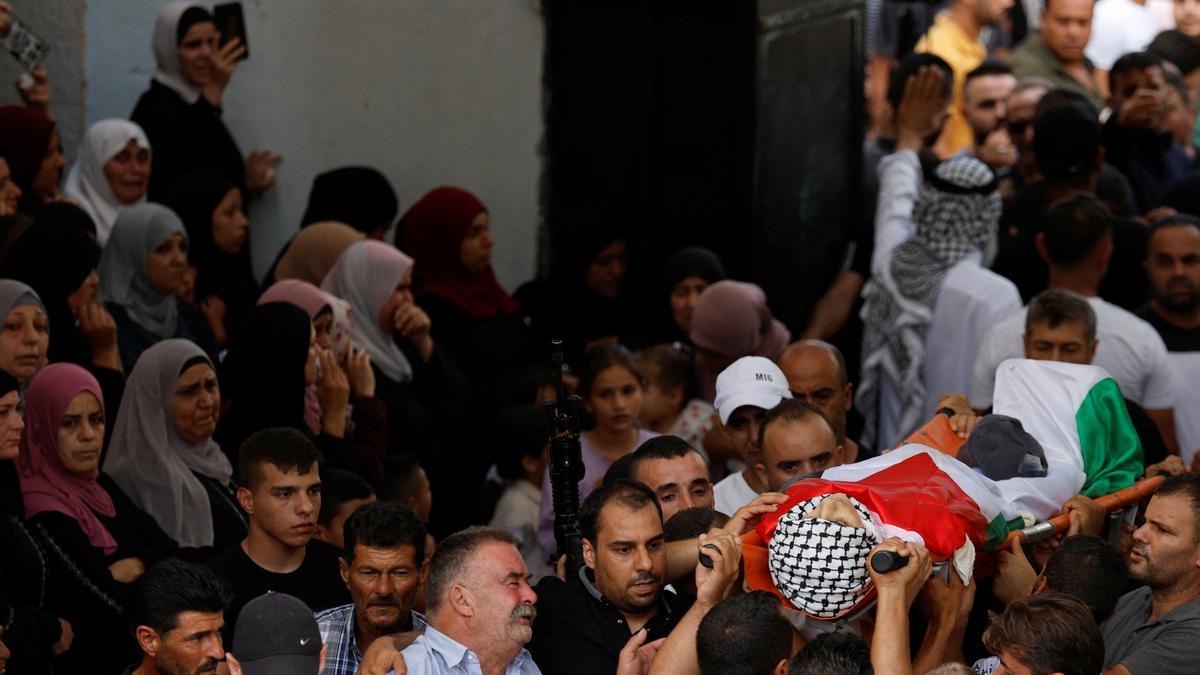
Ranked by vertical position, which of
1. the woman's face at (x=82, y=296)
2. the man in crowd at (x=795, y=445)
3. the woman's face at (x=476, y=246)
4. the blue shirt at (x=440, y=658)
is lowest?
the blue shirt at (x=440, y=658)

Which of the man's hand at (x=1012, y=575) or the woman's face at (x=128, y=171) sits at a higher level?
the woman's face at (x=128, y=171)

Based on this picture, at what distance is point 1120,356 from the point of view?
7.09 meters

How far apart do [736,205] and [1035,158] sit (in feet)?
4.83

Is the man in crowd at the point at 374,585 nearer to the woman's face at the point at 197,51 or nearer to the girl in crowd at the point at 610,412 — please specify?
the girl in crowd at the point at 610,412

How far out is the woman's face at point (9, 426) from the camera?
5.59m

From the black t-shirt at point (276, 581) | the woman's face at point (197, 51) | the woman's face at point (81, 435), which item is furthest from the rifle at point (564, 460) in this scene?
the woman's face at point (197, 51)

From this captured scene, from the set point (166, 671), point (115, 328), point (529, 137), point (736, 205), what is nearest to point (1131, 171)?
point (736, 205)

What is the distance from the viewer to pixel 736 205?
9.17 meters

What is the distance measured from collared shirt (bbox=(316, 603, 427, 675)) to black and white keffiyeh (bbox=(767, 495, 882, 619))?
1.41 m

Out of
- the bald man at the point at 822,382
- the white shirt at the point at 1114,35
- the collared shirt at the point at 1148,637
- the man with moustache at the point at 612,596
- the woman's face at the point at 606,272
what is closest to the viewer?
the collared shirt at the point at 1148,637

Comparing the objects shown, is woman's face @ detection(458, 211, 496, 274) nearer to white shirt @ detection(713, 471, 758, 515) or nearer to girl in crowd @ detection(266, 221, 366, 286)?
girl in crowd @ detection(266, 221, 366, 286)

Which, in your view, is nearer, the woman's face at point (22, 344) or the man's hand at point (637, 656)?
the man's hand at point (637, 656)

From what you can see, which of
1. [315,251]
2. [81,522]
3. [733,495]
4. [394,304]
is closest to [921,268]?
[733,495]

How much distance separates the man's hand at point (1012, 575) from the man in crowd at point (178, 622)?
7.04ft
